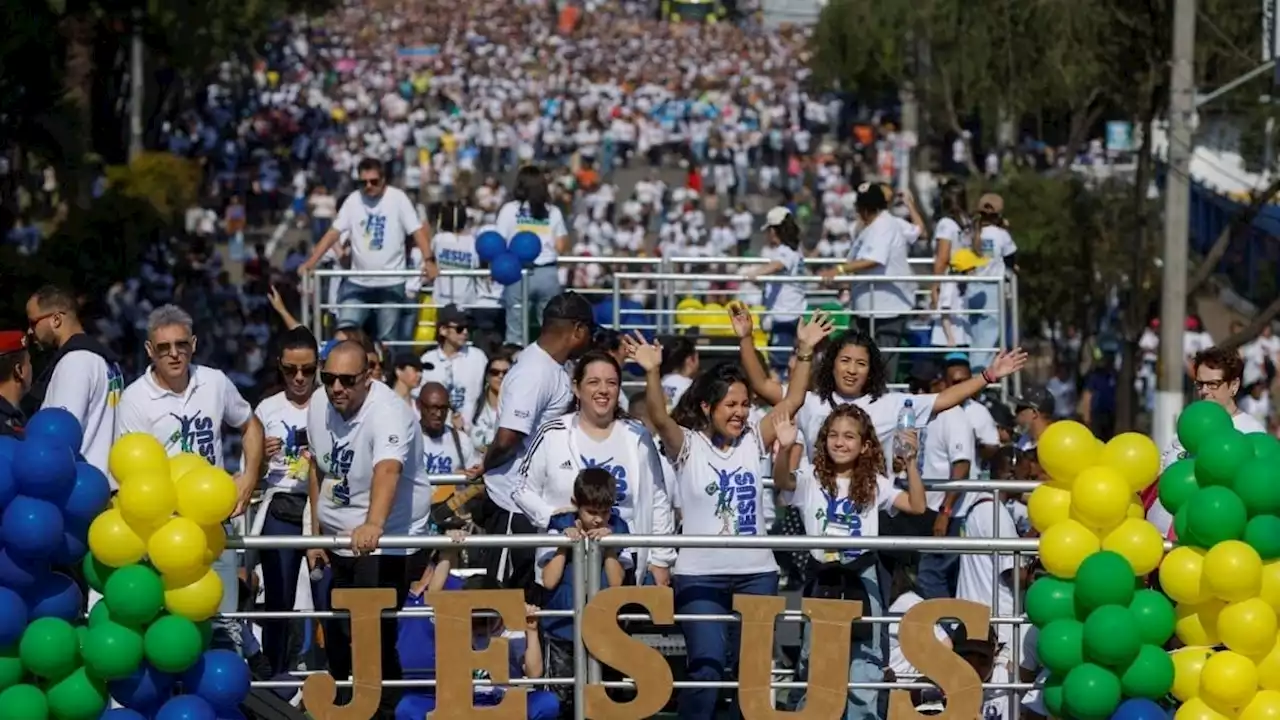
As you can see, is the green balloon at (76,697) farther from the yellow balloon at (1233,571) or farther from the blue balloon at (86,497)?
the yellow balloon at (1233,571)

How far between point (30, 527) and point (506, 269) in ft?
25.3

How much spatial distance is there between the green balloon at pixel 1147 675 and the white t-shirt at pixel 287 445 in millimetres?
4260

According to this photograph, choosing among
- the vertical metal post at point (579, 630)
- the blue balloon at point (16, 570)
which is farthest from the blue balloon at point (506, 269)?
the blue balloon at point (16, 570)

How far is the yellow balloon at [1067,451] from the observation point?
1007cm

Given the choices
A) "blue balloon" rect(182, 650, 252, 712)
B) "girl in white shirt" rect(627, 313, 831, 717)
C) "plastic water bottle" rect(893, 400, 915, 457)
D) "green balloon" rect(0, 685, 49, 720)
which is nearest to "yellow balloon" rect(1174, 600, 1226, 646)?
"girl in white shirt" rect(627, 313, 831, 717)

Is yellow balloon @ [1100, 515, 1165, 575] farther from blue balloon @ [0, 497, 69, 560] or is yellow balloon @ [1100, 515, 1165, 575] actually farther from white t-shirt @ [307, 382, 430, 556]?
blue balloon @ [0, 497, 69, 560]

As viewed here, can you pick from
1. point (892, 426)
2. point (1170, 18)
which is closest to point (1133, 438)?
point (892, 426)

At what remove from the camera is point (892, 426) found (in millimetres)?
11953

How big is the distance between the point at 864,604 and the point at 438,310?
7.42 meters

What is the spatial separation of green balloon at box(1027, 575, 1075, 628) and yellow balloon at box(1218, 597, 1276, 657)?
0.58 m

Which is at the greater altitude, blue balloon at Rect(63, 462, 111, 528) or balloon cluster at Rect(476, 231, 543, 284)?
balloon cluster at Rect(476, 231, 543, 284)

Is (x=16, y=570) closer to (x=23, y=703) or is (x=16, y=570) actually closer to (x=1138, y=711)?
(x=23, y=703)

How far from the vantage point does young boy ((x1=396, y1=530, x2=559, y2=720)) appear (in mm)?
10344

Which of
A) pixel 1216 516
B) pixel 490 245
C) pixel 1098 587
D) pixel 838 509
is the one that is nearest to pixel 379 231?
pixel 490 245
